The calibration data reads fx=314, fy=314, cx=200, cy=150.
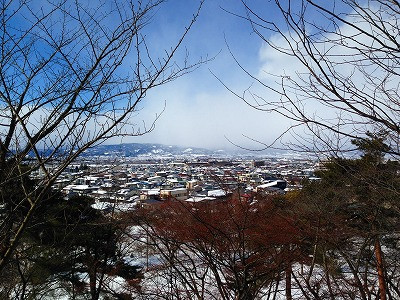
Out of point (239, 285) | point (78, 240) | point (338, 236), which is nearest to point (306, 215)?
point (338, 236)

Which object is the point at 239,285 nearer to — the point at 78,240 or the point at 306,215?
the point at 306,215

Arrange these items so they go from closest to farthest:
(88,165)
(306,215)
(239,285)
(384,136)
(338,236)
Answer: (384,136), (88,165), (239,285), (338,236), (306,215)

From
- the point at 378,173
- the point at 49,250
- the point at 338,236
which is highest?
the point at 378,173

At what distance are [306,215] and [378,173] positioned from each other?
14.9 feet

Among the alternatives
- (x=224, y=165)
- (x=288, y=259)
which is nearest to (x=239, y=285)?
(x=224, y=165)

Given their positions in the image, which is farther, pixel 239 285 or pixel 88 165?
pixel 239 285

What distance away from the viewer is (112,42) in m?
2.38

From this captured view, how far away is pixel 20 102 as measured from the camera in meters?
2.35

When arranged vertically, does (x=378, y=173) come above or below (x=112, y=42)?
below

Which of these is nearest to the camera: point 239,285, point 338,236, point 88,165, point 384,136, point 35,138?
point 384,136

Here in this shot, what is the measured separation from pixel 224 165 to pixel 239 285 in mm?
1241

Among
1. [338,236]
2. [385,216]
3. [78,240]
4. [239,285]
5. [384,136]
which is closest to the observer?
[384,136]

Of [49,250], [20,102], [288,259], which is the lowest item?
[49,250]

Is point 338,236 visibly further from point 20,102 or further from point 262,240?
point 20,102
